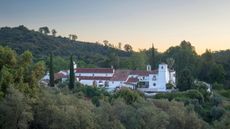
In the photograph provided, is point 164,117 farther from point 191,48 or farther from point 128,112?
point 191,48

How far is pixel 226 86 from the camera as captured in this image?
169ft

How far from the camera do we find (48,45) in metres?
90.0

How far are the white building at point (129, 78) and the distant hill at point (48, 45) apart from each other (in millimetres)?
26005

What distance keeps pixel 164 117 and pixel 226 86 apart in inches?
1122

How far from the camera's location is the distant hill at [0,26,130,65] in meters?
82.5

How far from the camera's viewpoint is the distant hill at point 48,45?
82.5 meters

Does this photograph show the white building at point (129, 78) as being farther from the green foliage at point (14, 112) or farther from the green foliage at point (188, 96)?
the green foliage at point (14, 112)

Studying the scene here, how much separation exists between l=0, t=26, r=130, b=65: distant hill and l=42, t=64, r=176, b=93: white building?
85.3 feet

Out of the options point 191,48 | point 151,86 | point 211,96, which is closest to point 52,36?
point 191,48

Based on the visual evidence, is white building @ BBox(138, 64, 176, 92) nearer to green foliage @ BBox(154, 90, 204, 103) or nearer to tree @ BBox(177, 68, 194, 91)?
tree @ BBox(177, 68, 194, 91)

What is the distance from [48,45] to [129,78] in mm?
42144

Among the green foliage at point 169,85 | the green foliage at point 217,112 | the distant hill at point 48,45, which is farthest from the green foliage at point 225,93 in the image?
the distant hill at point 48,45

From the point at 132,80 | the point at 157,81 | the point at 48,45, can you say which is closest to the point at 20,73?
the point at 132,80

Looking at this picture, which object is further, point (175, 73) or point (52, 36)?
point (52, 36)
